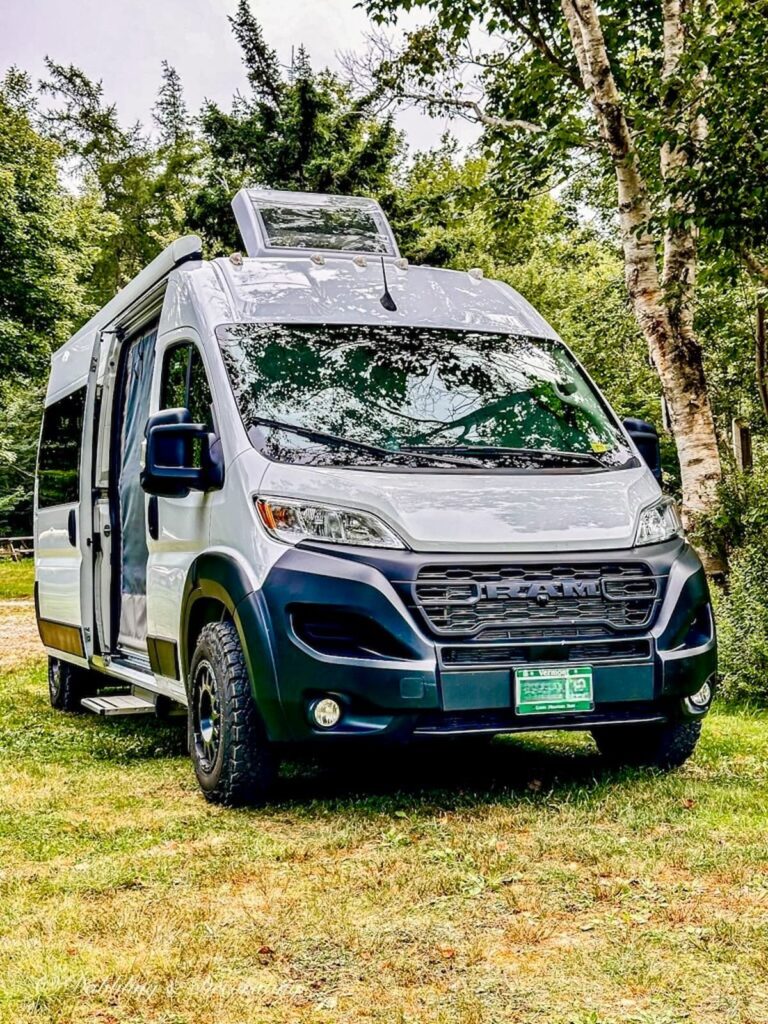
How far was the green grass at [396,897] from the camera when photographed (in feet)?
10.00

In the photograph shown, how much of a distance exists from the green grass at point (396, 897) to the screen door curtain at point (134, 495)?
162 cm

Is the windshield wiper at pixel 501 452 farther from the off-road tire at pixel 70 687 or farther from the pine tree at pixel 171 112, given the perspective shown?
the pine tree at pixel 171 112

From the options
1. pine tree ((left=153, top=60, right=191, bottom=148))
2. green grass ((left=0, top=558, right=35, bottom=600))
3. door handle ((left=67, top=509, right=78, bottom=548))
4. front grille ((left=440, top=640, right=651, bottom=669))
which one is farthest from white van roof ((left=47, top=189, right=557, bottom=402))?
pine tree ((left=153, top=60, right=191, bottom=148))

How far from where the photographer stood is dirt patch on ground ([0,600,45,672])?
41.5ft

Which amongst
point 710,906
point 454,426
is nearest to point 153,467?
point 454,426

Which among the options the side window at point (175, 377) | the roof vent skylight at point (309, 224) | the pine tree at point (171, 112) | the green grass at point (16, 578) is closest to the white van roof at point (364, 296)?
the roof vent skylight at point (309, 224)

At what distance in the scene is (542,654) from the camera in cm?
496

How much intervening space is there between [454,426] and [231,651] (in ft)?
4.95

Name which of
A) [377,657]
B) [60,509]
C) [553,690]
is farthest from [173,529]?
[60,509]

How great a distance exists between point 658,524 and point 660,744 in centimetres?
109

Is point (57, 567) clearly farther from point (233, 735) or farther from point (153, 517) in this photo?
point (233, 735)

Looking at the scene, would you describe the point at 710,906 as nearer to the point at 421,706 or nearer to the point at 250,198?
the point at 421,706

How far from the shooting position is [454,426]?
5.68 m

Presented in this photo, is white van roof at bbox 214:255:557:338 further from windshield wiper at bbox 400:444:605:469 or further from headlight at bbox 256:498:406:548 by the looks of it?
headlight at bbox 256:498:406:548
